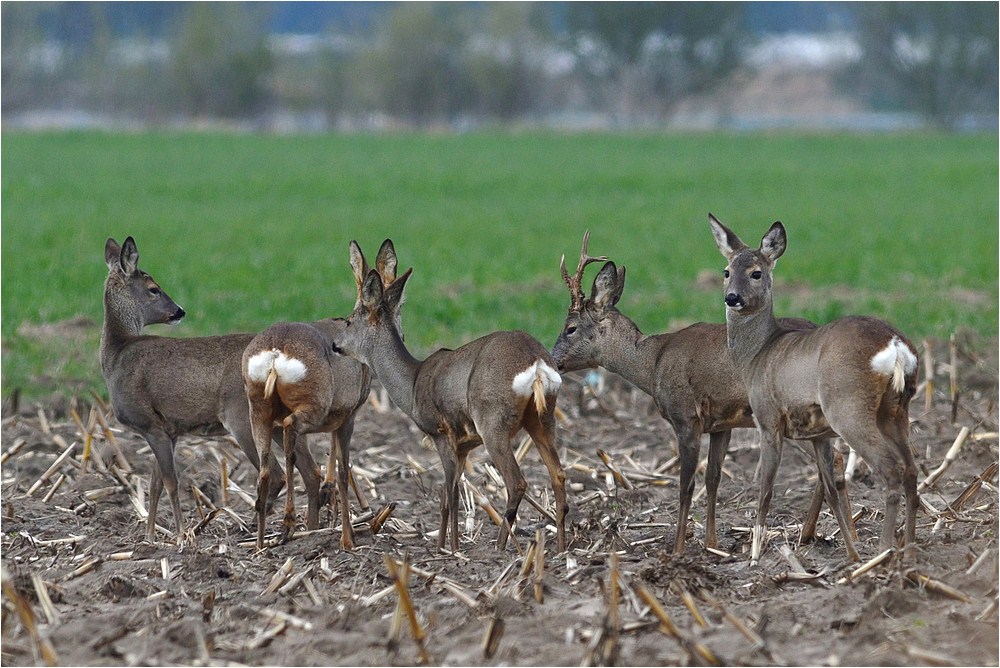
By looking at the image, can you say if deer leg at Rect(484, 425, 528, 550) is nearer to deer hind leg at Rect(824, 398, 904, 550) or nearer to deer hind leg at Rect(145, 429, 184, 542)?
deer hind leg at Rect(824, 398, 904, 550)

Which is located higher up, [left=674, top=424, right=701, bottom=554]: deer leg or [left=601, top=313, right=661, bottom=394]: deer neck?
[left=601, top=313, right=661, bottom=394]: deer neck

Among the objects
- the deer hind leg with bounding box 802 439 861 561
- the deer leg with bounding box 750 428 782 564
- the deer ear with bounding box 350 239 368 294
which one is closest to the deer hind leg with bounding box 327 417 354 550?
the deer ear with bounding box 350 239 368 294

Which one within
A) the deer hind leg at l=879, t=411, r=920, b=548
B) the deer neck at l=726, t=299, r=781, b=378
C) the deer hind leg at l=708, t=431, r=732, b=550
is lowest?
the deer hind leg at l=708, t=431, r=732, b=550

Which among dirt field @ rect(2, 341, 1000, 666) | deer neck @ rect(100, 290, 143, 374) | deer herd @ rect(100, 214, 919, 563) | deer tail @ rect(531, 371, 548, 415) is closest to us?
dirt field @ rect(2, 341, 1000, 666)

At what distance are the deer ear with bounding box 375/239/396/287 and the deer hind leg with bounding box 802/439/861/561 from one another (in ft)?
8.66

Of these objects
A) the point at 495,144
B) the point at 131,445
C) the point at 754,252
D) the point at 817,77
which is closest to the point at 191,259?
the point at 131,445

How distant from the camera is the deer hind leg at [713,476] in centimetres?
795

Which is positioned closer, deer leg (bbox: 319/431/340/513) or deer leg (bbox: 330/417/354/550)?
deer leg (bbox: 330/417/354/550)

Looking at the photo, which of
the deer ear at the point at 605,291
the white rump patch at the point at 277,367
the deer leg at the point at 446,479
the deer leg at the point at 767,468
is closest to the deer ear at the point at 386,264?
the white rump patch at the point at 277,367

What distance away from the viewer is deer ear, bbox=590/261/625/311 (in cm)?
870

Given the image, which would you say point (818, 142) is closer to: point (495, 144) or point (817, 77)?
point (495, 144)

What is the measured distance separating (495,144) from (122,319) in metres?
43.1

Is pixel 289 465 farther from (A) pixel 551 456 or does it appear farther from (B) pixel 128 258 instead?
(B) pixel 128 258

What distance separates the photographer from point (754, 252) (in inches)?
324
